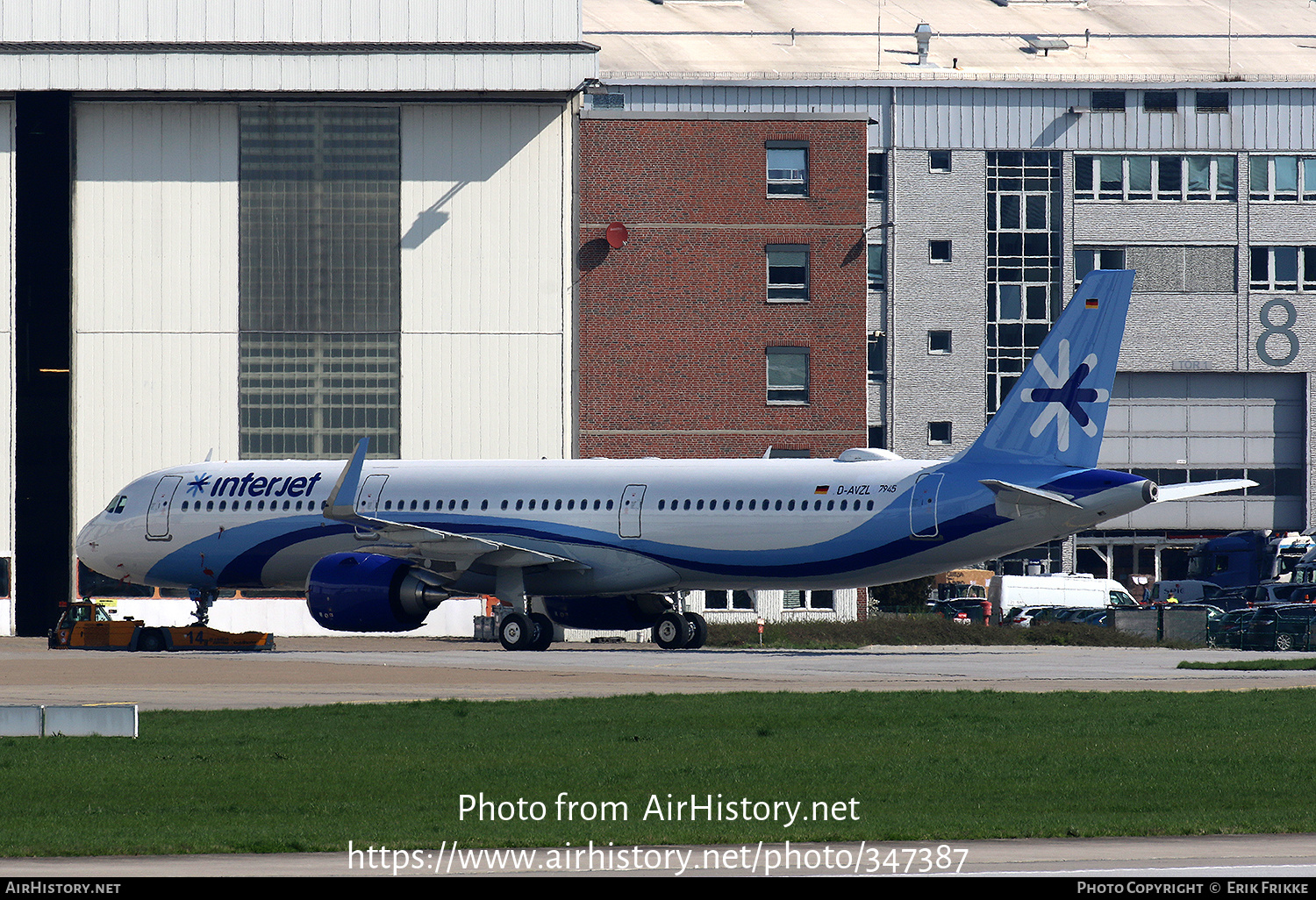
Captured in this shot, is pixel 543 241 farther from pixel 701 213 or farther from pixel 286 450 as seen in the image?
pixel 286 450

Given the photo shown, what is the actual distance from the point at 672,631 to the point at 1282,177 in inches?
2553

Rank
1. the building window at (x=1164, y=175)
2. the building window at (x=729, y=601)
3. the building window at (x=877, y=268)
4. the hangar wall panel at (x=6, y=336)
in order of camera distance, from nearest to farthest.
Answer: the hangar wall panel at (x=6, y=336), the building window at (x=729, y=601), the building window at (x=877, y=268), the building window at (x=1164, y=175)

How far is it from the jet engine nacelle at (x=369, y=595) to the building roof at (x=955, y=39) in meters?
57.3

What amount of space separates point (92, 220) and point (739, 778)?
4731 centimetres

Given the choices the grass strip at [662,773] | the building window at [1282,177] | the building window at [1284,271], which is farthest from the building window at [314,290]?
the building window at [1282,177]

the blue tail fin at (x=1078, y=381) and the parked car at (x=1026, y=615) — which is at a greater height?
→ the blue tail fin at (x=1078, y=381)

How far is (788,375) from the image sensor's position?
198 feet

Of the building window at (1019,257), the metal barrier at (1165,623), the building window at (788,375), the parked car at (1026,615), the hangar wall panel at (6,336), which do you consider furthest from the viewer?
the building window at (1019,257)

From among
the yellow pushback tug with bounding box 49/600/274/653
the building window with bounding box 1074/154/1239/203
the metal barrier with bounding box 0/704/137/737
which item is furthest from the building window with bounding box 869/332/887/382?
the metal barrier with bounding box 0/704/137/737

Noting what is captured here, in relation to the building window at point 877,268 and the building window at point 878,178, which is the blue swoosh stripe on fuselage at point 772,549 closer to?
the building window at point 877,268

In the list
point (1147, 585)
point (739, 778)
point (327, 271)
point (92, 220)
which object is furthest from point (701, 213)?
point (739, 778)

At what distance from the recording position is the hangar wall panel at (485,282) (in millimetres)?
58500

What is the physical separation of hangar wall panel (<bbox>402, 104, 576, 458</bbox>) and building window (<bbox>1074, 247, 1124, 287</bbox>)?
1741 inches

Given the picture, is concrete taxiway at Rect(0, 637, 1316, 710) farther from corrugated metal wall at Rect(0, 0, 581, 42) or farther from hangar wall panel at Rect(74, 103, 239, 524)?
corrugated metal wall at Rect(0, 0, 581, 42)
